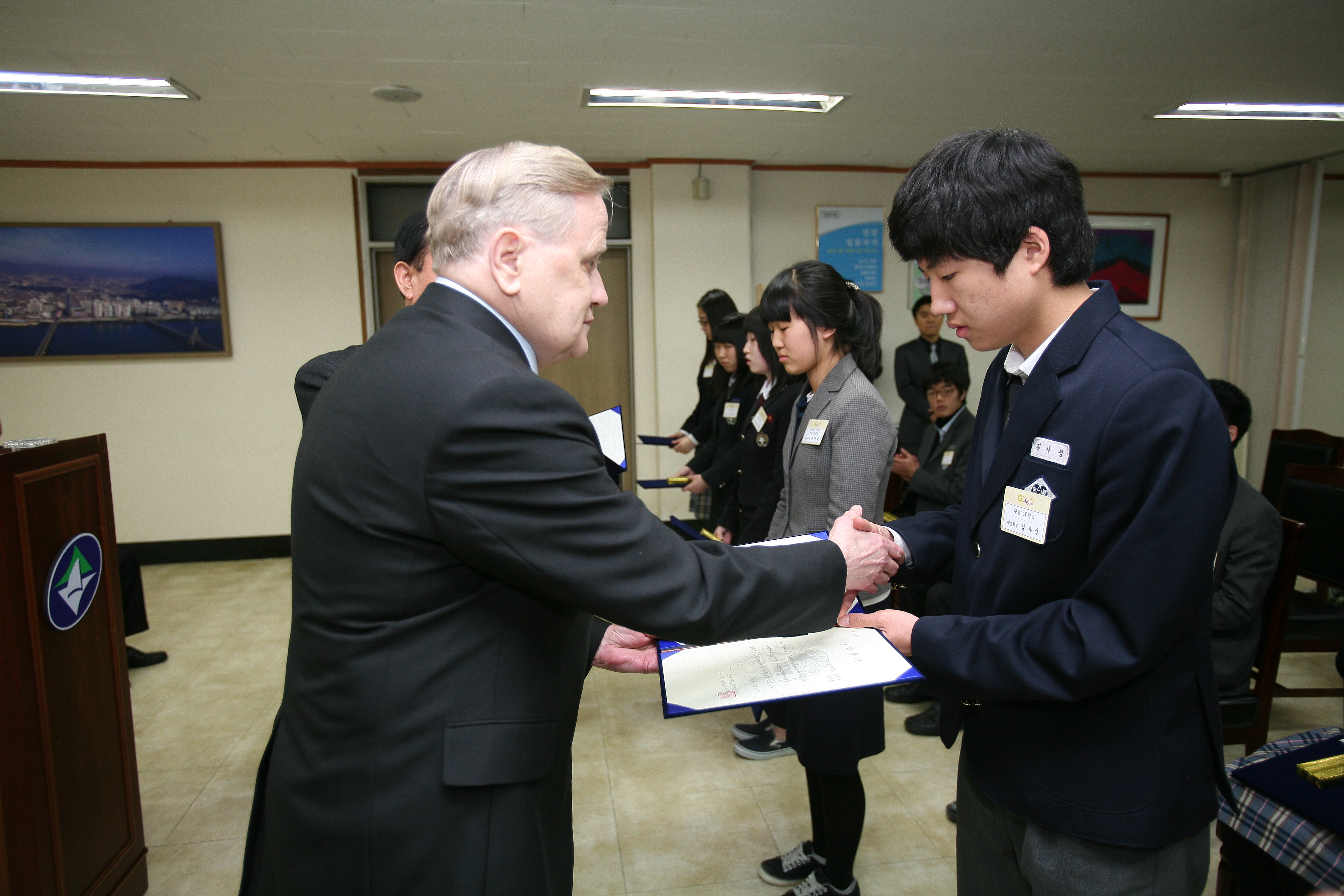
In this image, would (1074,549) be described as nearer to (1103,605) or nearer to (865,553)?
(1103,605)

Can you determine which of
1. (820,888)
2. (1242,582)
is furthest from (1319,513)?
(820,888)

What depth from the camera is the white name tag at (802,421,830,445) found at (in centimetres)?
204

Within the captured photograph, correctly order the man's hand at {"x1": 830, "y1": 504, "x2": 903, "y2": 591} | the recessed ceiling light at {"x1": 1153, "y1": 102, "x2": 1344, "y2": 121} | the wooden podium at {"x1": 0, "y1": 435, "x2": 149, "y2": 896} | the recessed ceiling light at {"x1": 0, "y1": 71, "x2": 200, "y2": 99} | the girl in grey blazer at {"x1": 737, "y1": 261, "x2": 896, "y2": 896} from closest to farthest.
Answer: the man's hand at {"x1": 830, "y1": 504, "x2": 903, "y2": 591}, the wooden podium at {"x1": 0, "y1": 435, "x2": 149, "y2": 896}, the girl in grey blazer at {"x1": 737, "y1": 261, "x2": 896, "y2": 896}, the recessed ceiling light at {"x1": 0, "y1": 71, "x2": 200, "y2": 99}, the recessed ceiling light at {"x1": 1153, "y1": 102, "x2": 1344, "y2": 121}

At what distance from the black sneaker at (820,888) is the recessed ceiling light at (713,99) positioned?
12.2 feet

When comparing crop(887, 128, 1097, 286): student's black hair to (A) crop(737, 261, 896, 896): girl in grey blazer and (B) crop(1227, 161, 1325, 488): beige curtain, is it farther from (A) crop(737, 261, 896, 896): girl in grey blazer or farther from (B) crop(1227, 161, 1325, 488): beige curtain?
(B) crop(1227, 161, 1325, 488): beige curtain

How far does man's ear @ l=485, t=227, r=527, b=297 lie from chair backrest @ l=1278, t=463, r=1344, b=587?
11.0ft

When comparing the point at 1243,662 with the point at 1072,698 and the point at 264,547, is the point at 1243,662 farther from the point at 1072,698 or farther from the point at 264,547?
the point at 264,547

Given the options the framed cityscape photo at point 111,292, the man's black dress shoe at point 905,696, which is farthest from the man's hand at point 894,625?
the framed cityscape photo at point 111,292

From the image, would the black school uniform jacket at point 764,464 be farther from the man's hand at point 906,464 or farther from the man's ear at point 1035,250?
the man's ear at point 1035,250

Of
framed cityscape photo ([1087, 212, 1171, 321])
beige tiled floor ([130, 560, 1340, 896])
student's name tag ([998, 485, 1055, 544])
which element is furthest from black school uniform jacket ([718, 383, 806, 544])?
framed cityscape photo ([1087, 212, 1171, 321])

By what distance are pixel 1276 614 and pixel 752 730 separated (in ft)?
5.83

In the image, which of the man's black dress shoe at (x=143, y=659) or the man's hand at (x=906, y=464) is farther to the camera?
the man's black dress shoe at (x=143, y=659)

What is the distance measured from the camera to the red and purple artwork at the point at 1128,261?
20.3 feet

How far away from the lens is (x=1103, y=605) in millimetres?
911
